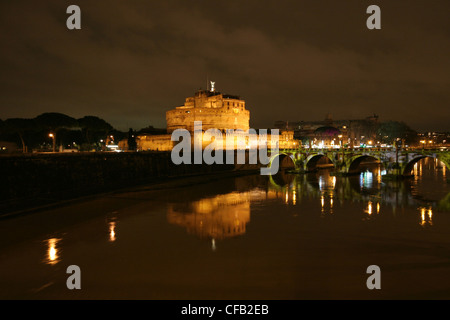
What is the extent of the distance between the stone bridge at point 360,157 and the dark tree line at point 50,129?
2974 cm

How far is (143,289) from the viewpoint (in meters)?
10.6

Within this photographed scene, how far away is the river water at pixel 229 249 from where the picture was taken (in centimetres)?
1065

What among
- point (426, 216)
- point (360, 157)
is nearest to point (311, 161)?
point (360, 157)

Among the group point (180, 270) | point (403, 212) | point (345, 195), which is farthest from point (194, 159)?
point (180, 270)

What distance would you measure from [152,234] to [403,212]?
1618 centimetres

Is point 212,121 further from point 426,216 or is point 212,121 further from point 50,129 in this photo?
point 426,216

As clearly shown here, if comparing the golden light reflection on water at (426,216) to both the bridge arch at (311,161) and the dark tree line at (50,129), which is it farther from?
the dark tree line at (50,129)

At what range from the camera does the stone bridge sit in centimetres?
3672

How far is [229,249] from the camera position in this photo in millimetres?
14461

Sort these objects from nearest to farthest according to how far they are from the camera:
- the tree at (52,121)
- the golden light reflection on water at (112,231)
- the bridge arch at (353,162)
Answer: the golden light reflection on water at (112,231), the tree at (52,121), the bridge arch at (353,162)

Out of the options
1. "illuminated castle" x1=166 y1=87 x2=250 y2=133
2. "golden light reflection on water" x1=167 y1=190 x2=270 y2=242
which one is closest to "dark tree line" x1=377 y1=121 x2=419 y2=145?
"illuminated castle" x1=166 y1=87 x2=250 y2=133

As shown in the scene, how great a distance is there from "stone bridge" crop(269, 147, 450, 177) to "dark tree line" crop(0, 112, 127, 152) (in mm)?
29740

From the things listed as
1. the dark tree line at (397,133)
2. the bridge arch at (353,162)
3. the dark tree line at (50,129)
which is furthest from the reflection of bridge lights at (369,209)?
the dark tree line at (397,133)

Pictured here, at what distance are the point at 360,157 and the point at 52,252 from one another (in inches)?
1626
